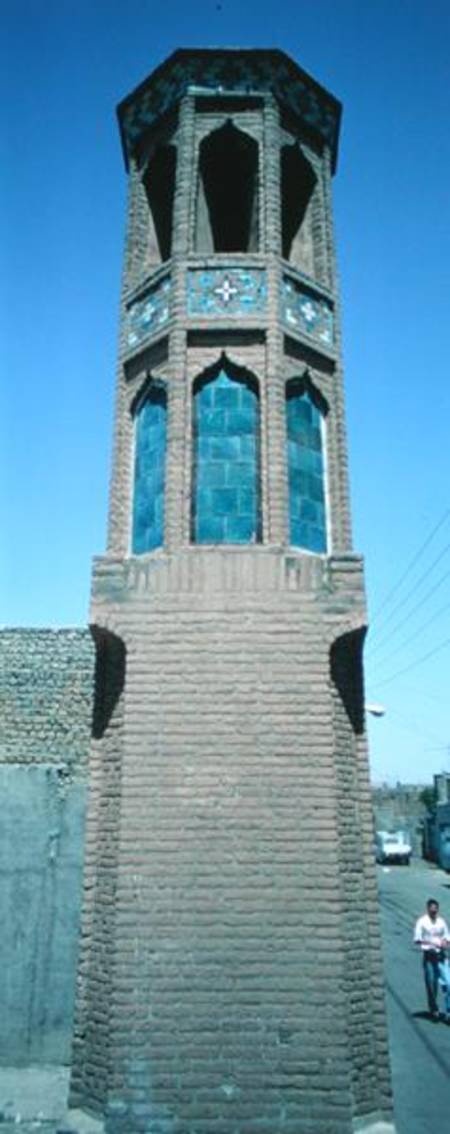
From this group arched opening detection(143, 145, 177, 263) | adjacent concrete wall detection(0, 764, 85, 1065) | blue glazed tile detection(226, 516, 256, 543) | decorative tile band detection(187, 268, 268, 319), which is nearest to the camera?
blue glazed tile detection(226, 516, 256, 543)

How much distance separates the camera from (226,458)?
284 inches

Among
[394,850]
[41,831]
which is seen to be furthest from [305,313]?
[394,850]

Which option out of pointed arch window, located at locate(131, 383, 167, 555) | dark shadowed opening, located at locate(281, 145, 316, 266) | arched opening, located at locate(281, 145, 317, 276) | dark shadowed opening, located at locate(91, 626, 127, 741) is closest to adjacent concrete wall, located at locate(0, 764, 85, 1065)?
dark shadowed opening, located at locate(91, 626, 127, 741)

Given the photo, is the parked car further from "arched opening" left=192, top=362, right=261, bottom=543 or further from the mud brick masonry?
"arched opening" left=192, top=362, right=261, bottom=543

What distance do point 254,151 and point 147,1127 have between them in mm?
9274

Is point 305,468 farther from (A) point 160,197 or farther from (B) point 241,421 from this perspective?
(A) point 160,197

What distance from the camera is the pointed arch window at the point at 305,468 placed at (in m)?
7.20

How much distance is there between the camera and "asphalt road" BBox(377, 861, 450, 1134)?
706 cm

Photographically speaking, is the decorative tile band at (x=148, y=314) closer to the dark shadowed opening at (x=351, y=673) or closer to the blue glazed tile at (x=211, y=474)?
the blue glazed tile at (x=211, y=474)

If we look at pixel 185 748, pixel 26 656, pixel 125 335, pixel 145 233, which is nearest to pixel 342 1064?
pixel 185 748

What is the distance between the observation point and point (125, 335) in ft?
27.2

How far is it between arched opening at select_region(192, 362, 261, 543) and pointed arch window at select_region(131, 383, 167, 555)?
363 mm

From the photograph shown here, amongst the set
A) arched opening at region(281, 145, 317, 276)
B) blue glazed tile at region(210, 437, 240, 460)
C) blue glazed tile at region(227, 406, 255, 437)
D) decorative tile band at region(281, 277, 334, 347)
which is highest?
arched opening at region(281, 145, 317, 276)

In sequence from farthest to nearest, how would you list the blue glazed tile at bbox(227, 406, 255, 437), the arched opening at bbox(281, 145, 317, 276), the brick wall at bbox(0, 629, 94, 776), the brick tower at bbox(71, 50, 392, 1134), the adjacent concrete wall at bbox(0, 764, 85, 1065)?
1. the brick wall at bbox(0, 629, 94, 776)
2. the arched opening at bbox(281, 145, 317, 276)
3. the adjacent concrete wall at bbox(0, 764, 85, 1065)
4. the blue glazed tile at bbox(227, 406, 255, 437)
5. the brick tower at bbox(71, 50, 392, 1134)
